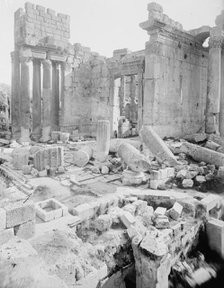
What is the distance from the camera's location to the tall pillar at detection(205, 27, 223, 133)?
11.6 metres

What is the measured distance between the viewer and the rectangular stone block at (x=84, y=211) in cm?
530

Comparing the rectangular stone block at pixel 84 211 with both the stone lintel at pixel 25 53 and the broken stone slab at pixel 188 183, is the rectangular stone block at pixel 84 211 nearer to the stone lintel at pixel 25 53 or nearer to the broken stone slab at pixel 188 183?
the broken stone slab at pixel 188 183

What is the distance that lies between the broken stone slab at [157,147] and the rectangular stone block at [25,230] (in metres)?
5.51

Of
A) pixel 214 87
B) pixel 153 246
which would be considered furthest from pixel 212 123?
pixel 153 246

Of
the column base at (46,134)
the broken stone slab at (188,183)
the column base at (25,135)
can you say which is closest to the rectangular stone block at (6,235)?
the broken stone slab at (188,183)

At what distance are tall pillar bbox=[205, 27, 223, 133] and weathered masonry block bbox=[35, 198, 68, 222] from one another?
9.00 meters

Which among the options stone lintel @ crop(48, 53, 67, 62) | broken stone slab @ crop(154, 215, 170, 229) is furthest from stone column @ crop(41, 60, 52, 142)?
broken stone slab @ crop(154, 215, 170, 229)

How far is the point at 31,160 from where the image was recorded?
964 centimetres

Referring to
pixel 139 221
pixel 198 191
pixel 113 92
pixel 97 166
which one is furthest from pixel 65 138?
pixel 139 221

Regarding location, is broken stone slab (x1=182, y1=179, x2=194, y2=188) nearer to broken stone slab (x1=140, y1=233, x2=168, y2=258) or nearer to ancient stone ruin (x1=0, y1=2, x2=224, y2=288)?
ancient stone ruin (x1=0, y1=2, x2=224, y2=288)

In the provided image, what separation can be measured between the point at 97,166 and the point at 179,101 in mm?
6003

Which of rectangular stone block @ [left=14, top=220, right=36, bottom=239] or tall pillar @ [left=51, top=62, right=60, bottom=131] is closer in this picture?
rectangular stone block @ [left=14, top=220, right=36, bottom=239]

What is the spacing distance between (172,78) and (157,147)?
4.49 meters

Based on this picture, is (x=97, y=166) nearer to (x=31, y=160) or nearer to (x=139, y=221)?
(x=31, y=160)
